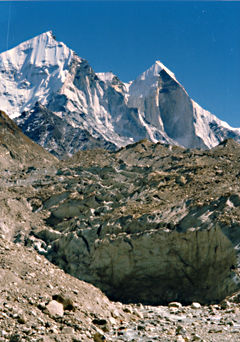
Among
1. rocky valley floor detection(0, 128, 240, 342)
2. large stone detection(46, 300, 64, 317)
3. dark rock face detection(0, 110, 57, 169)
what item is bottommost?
large stone detection(46, 300, 64, 317)

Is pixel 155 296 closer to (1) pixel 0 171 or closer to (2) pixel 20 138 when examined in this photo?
(1) pixel 0 171

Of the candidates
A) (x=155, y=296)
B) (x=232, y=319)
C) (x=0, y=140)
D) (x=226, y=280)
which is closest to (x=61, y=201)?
(x=155, y=296)

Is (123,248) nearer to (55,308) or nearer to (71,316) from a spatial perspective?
(71,316)

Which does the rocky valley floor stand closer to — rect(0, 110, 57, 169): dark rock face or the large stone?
the large stone

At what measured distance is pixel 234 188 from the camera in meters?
46.2

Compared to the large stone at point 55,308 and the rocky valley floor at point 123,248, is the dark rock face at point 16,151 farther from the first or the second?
the large stone at point 55,308

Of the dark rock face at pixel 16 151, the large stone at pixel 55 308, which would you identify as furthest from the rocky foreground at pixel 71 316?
the dark rock face at pixel 16 151

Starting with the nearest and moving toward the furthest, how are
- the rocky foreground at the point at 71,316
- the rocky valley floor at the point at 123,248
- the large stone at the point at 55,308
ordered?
the rocky foreground at the point at 71,316
the large stone at the point at 55,308
the rocky valley floor at the point at 123,248

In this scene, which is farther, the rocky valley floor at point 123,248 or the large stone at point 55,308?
the rocky valley floor at point 123,248

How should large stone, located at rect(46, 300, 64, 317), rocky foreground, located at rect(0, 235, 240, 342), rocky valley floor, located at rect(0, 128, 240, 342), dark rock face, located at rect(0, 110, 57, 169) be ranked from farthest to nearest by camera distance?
dark rock face, located at rect(0, 110, 57, 169)
rocky valley floor, located at rect(0, 128, 240, 342)
large stone, located at rect(46, 300, 64, 317)
rocky foreground, located at rect(0, 235, 240, 342)

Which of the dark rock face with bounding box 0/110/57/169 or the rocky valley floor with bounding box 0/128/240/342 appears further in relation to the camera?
the dark rock face with bounding box 0/110/57/169

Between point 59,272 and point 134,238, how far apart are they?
1794cm

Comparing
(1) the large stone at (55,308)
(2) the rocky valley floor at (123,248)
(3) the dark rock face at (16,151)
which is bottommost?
(1) the large stone at (55,308)

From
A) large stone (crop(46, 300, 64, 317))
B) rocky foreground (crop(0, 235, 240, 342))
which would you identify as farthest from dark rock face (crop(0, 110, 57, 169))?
large stone (crop(46, 300, 64, 317))
